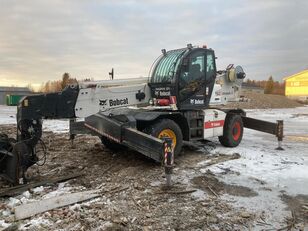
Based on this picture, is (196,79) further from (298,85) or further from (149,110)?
(298,85)

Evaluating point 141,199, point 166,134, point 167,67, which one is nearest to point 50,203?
point 141,199

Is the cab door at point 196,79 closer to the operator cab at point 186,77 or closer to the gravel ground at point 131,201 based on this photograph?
the operator cab at point 186,77

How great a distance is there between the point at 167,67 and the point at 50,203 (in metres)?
5.21

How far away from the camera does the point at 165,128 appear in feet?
29.1

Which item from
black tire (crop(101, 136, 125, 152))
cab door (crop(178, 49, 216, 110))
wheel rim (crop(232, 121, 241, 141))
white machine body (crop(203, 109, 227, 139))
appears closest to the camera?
cab door (crop(178, 49, 216, 110))

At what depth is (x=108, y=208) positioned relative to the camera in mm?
5953

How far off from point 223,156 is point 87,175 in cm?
383

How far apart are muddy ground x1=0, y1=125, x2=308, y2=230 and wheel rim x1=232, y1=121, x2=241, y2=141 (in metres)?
2.03

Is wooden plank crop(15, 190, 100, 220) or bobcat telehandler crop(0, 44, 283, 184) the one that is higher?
bobcat telehandler crop(0, 44, 283, 184)

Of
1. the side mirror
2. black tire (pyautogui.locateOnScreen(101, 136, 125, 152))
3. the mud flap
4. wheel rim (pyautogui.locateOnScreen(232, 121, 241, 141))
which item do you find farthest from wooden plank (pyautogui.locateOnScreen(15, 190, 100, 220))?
wheel rim (pyautogui.locateOnScreen(232, 121, 241, 141))

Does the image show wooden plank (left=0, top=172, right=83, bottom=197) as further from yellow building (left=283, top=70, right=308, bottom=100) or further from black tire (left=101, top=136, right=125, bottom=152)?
yellow building (left=283, top=70, right=308, bottom=100)

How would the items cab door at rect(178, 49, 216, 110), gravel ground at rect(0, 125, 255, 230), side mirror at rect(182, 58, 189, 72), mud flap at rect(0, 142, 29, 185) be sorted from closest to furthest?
gravel ground at rect(0, 125, 255, 230) → mud flap at rect(0, 142, 29, 185) → side mirror at rect(182, 58, 189, 72) → cab door at rect(178, 49, 216, 110)

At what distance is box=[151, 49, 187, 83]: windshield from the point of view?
972 cm

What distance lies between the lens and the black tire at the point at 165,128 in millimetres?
8666
